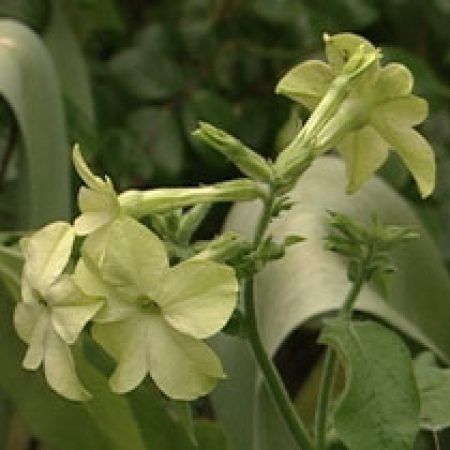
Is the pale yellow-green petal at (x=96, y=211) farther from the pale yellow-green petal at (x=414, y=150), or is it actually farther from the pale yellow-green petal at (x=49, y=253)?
the pale yellow-green petal at (x=414, y=150)

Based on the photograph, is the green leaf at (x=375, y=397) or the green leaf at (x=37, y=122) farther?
the green leaf at (x=37, y=122)

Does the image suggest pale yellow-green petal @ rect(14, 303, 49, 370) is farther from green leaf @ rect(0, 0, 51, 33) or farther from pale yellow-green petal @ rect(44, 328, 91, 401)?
green leaf @ rect(0, 0, 51, 33)

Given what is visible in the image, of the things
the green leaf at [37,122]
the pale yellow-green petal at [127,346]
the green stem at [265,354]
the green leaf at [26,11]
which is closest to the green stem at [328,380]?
the green stem at [265,354]

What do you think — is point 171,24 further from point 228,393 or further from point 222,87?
point 228,393

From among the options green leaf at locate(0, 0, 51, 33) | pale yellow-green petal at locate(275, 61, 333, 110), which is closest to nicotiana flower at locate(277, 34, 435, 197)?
pale yellow-green petal at locate(275, 61, 333, 110)

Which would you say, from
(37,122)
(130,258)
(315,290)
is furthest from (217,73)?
(130,258)

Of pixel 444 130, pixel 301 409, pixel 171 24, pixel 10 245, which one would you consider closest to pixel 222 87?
pixel 171 24
